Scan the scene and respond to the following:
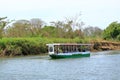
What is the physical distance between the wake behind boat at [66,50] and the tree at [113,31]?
132ft

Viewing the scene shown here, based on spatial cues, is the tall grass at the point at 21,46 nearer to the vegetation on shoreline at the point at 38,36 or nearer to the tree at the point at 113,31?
the vegetation on shoreline at the point at 38,36

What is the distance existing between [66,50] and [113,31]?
44.8 metres

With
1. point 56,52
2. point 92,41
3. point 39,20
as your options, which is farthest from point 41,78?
point 39,20

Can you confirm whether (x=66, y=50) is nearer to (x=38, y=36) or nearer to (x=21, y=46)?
(x=21, y=46)

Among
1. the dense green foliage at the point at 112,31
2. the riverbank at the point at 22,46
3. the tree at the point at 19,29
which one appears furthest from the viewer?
the dense green foliage at the point at 112,31

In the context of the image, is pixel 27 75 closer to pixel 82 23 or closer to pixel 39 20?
pixel 82 23

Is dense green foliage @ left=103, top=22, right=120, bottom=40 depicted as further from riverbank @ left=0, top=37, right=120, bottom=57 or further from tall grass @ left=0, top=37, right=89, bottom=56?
tall grass @ left=0, top=37, right=89, bottom=56

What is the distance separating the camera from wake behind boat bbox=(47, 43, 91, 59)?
4819 cm

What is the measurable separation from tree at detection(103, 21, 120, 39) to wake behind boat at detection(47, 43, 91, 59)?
40.3 m

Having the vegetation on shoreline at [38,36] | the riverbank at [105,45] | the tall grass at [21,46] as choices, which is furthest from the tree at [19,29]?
the riverbank at [105,45]

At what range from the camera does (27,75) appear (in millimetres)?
30641

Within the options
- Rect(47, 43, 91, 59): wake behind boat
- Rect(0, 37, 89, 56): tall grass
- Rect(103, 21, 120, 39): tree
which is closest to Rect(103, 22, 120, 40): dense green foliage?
Rect(103, 21, 120, 39): tree

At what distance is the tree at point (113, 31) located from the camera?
94.2 m

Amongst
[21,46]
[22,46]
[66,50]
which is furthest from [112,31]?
[66,50]
